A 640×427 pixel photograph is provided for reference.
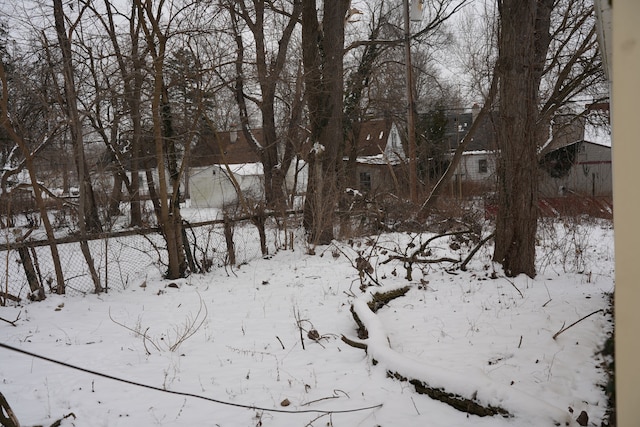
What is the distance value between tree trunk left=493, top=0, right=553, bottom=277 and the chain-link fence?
515 cm

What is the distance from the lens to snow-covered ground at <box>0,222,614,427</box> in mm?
3355

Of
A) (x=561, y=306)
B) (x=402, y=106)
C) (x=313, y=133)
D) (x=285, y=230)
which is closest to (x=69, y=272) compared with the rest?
(x=285, y=230)

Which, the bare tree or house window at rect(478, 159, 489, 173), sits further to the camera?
house window at rect(478, 159, 489, 173)

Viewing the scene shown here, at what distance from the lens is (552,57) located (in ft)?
38.8

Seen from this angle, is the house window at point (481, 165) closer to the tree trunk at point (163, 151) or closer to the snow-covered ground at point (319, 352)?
the snow-covered ground at point (319, 352)

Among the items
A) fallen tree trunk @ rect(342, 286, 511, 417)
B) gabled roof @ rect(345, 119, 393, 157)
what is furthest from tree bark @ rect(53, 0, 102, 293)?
gabled roof @ rect(345, 119, 393, 157)

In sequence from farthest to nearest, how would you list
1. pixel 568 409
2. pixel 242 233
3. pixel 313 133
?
pixel 313 133, pixel 242 233, pixel 568 409

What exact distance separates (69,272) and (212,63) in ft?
14.8

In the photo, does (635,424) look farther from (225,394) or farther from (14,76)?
(14,76)

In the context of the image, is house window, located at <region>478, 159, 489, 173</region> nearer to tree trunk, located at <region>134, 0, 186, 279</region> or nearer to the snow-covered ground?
the snow-covered ground

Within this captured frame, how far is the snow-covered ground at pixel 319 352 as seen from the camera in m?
3.36

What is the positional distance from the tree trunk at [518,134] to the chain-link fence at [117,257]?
203 inches

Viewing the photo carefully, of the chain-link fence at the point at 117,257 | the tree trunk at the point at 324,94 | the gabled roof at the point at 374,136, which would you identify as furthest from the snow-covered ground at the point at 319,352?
the gabled roof at the point at 374,136

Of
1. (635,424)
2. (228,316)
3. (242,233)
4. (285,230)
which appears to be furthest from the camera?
(285,230)
